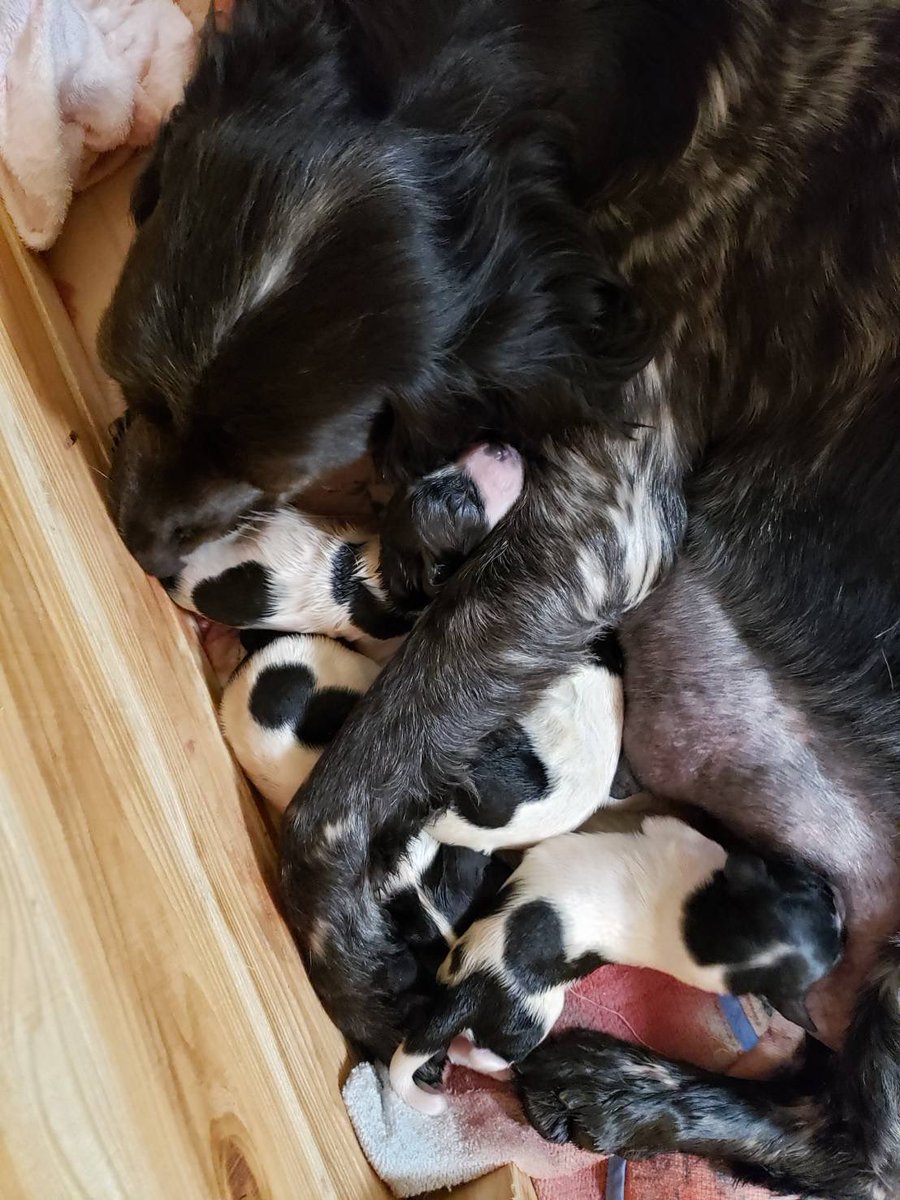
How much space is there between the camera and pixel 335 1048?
168cm

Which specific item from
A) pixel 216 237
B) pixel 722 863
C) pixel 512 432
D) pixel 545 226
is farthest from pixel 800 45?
pixel 722 863

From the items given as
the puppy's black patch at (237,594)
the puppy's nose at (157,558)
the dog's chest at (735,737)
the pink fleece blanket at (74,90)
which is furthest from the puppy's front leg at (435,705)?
the pink fleece blanket at (74,90)

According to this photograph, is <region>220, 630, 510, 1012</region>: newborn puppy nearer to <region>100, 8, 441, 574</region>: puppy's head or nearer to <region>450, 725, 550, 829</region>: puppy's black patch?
<region>450, 725, 550, 829</region>: puppy's black patch

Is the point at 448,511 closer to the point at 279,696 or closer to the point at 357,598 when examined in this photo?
the point at 357,598

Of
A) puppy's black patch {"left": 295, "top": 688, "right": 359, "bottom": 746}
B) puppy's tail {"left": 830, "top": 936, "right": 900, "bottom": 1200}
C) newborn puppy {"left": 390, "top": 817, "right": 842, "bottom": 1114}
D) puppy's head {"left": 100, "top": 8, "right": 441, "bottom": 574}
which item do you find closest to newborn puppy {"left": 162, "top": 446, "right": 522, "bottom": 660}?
puppy's black patch {"left": 295, "top": 688, "right": 359, "bottom": 746}

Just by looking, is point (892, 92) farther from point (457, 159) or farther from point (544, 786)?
point (544, 786)

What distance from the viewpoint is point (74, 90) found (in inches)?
67.6

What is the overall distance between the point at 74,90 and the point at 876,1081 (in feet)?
6.57

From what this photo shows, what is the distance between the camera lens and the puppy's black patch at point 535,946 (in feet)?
5.29

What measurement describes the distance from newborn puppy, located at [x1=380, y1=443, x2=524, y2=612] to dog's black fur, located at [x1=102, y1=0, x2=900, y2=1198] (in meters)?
0.04

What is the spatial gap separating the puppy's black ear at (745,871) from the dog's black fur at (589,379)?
0.10 m

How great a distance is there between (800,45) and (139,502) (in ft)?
3.46

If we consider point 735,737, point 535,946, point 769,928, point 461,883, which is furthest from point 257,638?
point 769,928

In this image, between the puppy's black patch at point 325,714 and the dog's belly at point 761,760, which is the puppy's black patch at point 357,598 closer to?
the puppy's black patch at point 325,714
